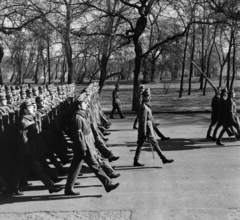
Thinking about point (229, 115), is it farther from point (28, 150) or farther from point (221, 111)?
point (28, 150)

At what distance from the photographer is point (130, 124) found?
56.6 feet

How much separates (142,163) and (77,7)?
12.1 metres

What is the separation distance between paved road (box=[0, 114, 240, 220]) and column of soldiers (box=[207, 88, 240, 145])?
1.13 meters

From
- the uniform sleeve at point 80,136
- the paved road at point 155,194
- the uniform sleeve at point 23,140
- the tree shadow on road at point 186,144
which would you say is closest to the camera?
the paved road at point 155,194

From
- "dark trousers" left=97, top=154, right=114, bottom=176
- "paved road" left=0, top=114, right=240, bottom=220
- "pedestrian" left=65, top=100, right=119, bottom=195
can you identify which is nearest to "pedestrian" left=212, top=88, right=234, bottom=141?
"paved road" left=0, top=114, right=240, bottom=220

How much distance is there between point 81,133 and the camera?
716 cm

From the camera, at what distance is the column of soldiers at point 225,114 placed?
11.9 metres

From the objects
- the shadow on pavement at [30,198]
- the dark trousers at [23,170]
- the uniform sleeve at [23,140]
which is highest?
the uniform sleeve at [23,140]

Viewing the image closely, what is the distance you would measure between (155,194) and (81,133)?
64.2 inches

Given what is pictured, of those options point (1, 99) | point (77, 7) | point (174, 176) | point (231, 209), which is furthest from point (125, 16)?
point (231, 209)

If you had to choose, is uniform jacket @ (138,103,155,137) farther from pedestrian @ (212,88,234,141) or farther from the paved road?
pedestrian @ (212,88,234,141)

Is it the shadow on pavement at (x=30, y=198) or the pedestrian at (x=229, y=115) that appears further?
the pedestrian at (x=229, y=115)

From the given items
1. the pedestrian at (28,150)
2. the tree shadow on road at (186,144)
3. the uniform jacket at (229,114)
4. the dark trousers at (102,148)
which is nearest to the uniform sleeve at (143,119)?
the dark trousers at (102,148)

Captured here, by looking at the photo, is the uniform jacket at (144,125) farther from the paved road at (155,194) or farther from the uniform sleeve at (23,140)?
the uniform sleeve at (23,140)
